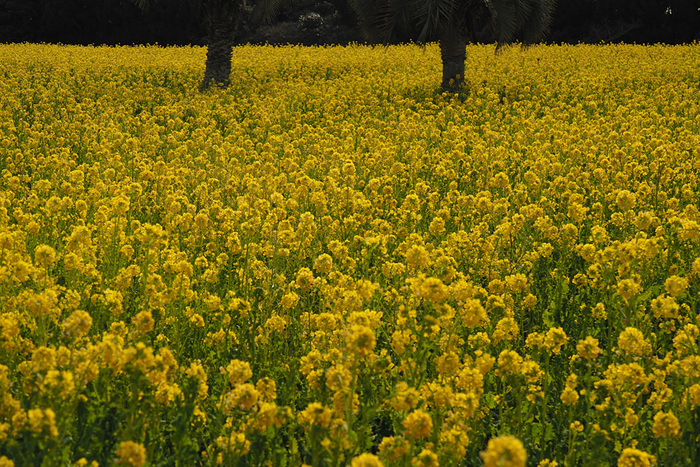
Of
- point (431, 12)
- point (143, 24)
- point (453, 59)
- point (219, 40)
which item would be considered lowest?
point (453, 59)

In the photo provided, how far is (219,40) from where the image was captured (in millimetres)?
18594

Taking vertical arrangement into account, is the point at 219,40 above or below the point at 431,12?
below

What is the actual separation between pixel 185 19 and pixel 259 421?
134 ft

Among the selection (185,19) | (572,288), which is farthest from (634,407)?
(185,19)

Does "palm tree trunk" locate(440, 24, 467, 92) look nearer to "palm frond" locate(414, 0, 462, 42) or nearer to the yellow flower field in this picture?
"palm frond" locate(414, 0, 462, 42)

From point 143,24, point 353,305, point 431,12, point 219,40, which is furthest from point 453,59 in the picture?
point 143,24

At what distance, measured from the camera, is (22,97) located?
604 inches

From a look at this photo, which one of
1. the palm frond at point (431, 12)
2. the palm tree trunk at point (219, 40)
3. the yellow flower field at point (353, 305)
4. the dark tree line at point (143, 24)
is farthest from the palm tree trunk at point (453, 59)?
the dark tree line at point (143, 24)

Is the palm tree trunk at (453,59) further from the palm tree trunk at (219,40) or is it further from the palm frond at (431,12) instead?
the palm tree trunk at (219,40)

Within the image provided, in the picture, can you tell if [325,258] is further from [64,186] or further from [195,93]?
[195,93]

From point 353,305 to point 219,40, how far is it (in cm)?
1641

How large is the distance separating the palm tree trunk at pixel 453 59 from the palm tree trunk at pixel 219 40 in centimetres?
584

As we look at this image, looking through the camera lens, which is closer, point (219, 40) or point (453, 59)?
point (453, 59)

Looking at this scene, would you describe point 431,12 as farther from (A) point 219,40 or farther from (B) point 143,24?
(B) point 143,24
